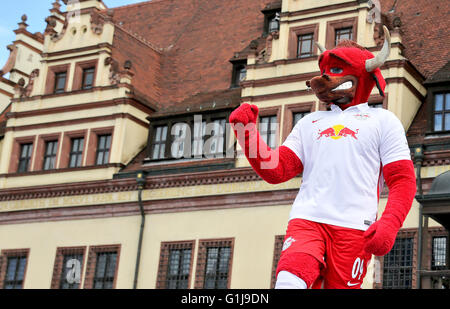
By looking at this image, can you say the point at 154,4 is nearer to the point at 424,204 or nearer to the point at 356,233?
the point at 424,204

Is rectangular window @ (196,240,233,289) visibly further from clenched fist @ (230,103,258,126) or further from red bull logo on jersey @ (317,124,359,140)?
clenched fist @ (230,103,258,126)

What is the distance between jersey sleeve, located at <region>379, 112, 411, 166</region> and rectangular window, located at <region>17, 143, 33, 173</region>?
23870 millimetres

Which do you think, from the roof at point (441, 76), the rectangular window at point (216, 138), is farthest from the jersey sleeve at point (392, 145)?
the rectangular window at point (216, 138)

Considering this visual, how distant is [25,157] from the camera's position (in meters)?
29.5

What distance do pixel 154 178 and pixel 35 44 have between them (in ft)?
41.5

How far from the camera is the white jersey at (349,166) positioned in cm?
641

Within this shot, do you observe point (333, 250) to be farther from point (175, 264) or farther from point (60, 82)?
point (60, 82)

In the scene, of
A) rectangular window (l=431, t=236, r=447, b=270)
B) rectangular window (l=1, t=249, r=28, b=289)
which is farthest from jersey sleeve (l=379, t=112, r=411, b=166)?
rectangular window (l=1, t=249, r=28, b=289)

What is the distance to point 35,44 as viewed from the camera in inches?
1430

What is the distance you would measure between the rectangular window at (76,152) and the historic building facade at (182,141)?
0.04 meters

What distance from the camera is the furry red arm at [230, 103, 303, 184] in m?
6.48

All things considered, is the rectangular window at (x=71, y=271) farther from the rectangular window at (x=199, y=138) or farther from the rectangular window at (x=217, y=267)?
the rectangular window at (x=199, y=138)

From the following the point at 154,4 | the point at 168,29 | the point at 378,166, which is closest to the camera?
the point at 378,166
